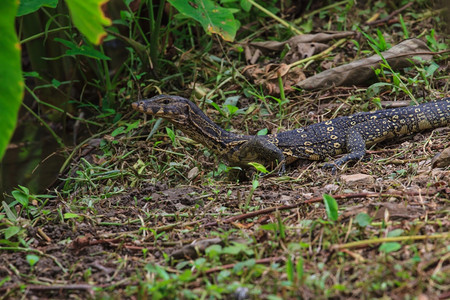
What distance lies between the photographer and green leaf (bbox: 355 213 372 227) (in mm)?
3561

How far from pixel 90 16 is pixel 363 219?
2.21 metres

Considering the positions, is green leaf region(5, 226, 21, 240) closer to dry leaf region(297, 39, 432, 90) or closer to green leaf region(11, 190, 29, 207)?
green leaf region(11, 190, 29, 207)

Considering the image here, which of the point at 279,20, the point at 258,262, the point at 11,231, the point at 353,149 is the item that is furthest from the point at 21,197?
the point at 279,20

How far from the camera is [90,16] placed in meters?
3.05

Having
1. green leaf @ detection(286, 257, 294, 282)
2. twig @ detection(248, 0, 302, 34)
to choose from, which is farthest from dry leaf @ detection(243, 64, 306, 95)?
green leaf @ detection(286, 257, 294, 282)

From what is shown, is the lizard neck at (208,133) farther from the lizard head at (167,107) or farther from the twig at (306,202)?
the twig at (306,202)

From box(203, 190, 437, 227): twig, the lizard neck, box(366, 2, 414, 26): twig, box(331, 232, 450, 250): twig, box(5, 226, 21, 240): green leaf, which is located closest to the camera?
box(331, 232, 450, 250): twig

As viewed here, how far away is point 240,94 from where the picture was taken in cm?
745

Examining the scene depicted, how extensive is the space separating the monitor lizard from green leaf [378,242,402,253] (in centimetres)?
264

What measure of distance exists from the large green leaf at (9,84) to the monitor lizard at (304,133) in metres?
2.99

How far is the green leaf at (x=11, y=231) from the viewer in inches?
165

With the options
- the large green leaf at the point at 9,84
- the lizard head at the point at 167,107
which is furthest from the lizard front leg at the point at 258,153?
the large green leaf at the point at 9,84

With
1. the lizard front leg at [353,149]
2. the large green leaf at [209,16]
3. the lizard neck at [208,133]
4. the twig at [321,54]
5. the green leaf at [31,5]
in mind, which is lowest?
the lizard front leg at [353,149]

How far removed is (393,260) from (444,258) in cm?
29
